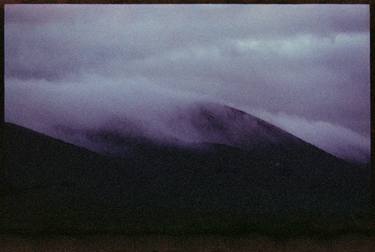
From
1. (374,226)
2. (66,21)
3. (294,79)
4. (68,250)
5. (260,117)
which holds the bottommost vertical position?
(68,250)

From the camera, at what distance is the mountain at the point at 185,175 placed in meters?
2.57

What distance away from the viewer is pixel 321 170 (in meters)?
2.58

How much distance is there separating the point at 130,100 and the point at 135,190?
0.51 metres

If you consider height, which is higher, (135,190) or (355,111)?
(355,111)

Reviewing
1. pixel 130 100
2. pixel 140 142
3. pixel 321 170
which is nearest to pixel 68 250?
pixel 140 142

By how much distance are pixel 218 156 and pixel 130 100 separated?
1.91 feet

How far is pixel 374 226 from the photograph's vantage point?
2.57m

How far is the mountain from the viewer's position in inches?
101

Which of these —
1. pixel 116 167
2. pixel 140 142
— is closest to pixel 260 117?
pixel 140 142

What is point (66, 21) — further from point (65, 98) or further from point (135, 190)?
point (135, 190)

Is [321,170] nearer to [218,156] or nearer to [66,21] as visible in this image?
[218,156]

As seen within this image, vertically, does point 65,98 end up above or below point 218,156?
above

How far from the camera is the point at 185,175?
2611 mm

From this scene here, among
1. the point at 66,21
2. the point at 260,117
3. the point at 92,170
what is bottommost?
the point at 92,170
